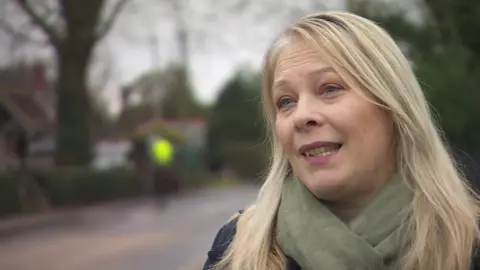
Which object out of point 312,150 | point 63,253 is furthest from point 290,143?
point 63,253

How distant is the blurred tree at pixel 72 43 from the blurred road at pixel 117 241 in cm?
303

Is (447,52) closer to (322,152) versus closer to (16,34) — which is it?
(322,152)

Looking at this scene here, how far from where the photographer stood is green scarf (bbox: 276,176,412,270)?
1508 mm

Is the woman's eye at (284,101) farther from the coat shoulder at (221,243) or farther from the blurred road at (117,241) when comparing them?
the blurred road at (117,241)

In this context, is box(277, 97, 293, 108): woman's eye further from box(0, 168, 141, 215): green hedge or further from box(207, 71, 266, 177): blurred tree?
box(207, 71, 266, 177): blurred tree

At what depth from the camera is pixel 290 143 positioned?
5.25 feet

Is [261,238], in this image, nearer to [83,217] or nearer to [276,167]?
[276,167]

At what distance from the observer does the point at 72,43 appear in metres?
24.9

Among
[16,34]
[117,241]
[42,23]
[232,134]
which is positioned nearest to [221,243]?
[117,241]

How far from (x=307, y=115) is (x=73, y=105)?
25.2 m

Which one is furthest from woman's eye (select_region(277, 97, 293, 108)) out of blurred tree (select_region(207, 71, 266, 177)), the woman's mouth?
blurred tree (select_region(207, 71, 266, 177))

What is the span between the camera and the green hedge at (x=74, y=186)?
2191 centimetres

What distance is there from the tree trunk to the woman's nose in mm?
24013

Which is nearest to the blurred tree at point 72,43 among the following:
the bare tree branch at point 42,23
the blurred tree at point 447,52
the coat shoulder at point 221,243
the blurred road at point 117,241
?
the bare tree branch at point 42,23
